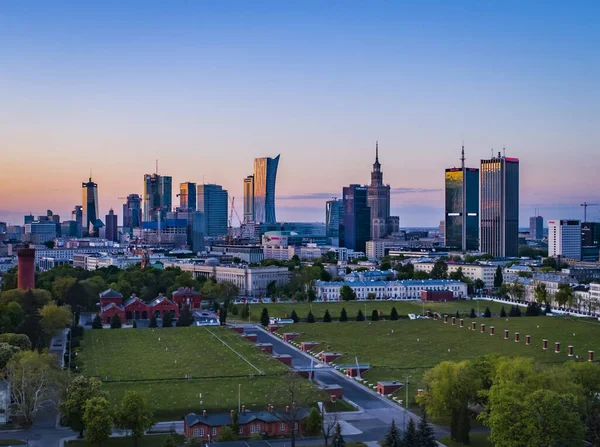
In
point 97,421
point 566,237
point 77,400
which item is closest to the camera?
point 97,421

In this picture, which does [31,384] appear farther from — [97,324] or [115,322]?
[115,322]

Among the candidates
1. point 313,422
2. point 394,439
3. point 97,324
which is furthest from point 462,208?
point 394,439

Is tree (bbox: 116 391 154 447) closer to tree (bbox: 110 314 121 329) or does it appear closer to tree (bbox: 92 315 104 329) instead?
tree (bbox: 92 315 104 329)

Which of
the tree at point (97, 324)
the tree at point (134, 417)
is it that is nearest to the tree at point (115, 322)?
the tree at point (97, 324)

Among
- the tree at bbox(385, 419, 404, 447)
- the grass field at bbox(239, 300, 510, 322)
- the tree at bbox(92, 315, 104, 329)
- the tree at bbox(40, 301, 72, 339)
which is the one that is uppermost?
the tree at bbox(40, 301, 72, 339)

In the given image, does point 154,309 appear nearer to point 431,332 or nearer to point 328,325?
point 328,325

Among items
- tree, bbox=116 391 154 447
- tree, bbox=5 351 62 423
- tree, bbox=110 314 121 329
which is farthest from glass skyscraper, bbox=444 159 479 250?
tree, bbox=116 391 154 447
